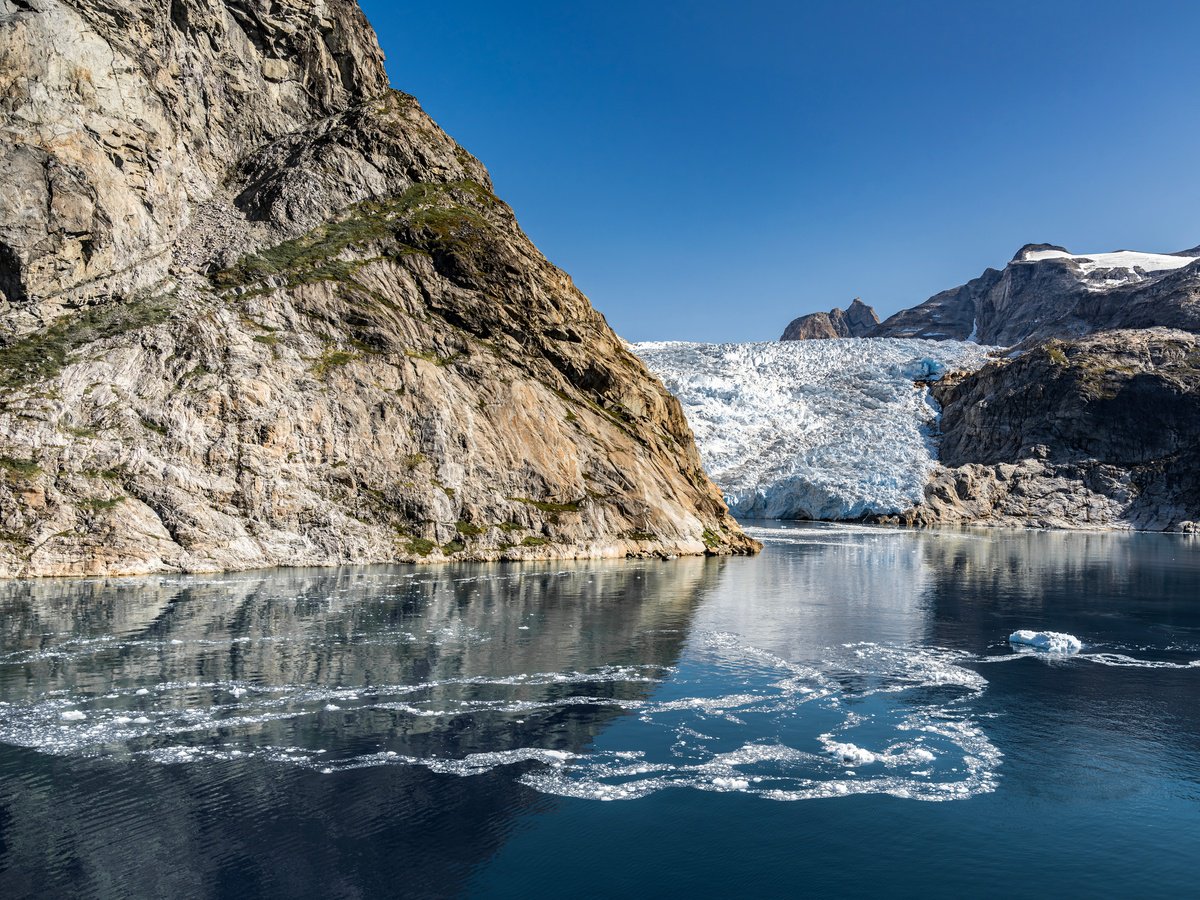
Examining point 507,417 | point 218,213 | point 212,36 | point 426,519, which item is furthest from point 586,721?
point 212,36

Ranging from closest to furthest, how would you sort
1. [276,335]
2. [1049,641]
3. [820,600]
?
[1049,641] < [820,600] < [276,335]

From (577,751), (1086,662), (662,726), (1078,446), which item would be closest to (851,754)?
(662,726)

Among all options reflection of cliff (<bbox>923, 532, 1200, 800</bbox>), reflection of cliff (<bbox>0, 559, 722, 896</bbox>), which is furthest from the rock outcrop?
reflection of cliff (<bbox>0, 559, 722, 896</bbox>)

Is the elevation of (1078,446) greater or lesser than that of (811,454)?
greater

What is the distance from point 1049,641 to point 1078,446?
6029 inches

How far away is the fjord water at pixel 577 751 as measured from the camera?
16.9 metres

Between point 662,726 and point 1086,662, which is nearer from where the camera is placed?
point 662,726

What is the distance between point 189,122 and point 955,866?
10061 cm

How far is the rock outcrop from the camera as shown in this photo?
6353 inches

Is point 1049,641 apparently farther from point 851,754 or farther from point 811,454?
point 811,454

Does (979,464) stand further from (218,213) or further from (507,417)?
(218,213)

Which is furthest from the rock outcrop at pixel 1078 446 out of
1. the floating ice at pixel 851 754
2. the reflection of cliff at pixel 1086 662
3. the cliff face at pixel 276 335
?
the floating ice at pixel 851 754

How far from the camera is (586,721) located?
26.5 metres

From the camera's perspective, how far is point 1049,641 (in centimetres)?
4006
